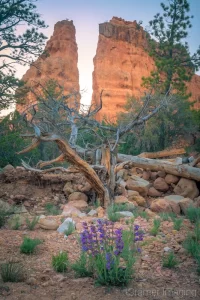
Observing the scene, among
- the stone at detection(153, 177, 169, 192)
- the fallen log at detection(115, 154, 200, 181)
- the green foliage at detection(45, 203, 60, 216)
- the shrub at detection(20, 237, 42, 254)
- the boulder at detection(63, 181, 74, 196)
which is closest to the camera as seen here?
the shrub at detection(20, 237, 42, 254)

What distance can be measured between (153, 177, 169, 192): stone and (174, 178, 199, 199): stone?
439mm

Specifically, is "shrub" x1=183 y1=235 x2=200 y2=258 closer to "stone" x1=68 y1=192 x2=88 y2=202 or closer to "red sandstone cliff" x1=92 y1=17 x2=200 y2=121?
"stone" x1=68 y1=192 x2=88 y2=202

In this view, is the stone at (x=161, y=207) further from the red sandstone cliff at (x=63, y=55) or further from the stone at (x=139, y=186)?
the red sandstone cliff at (x=63, y=55)

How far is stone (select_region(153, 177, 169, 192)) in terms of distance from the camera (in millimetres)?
11359

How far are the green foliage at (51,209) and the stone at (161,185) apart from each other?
4123mm

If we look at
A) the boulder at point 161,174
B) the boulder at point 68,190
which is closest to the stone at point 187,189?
the boulder at point 161,174

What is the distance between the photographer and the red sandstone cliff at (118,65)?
191 ft

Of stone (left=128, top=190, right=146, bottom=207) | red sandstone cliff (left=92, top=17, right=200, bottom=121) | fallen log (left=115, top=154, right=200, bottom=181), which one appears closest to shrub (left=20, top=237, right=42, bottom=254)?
stone (left=128, top=190, right=146, bottom=207)

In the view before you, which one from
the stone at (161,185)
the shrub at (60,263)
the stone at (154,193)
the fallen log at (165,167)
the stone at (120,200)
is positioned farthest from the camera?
the stone at (161,185)

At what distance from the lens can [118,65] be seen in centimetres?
6206

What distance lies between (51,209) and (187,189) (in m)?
5.00

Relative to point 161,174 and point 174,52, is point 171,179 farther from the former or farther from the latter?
point 174,52

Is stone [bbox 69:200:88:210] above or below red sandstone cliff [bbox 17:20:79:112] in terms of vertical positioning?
below

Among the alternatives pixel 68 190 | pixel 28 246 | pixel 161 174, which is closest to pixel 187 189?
pixel 161 174
